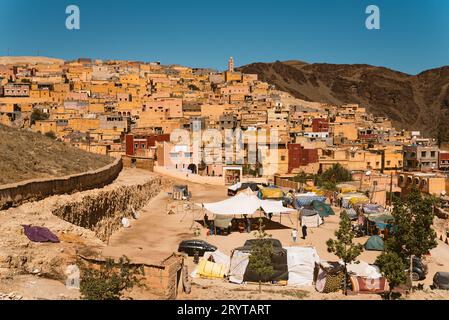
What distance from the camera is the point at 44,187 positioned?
14.5m

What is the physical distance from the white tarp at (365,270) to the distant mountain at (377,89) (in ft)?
414

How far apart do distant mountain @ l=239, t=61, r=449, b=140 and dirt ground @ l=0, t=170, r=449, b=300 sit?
116 m

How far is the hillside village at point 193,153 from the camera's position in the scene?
16797 mm

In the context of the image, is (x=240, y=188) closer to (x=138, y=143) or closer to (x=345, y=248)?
(x=138, y=143)

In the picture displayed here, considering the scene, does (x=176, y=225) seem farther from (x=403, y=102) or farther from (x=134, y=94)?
(x=403, y=102)

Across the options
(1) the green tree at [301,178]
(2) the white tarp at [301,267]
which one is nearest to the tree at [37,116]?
(1) the green tree at [301,178]

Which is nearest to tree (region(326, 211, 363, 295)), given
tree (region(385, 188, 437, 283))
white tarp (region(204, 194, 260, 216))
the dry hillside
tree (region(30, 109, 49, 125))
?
tree (region(385, 188, 437, 283))

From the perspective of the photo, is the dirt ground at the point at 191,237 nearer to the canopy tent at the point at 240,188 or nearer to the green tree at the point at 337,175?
the canopy tent at the point at 240,188

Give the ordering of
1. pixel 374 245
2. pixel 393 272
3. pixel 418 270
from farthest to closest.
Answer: pixel 374 245 < pixel 418 270 < pixel 393 272

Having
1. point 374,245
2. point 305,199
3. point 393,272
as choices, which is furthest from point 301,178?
point 393,272

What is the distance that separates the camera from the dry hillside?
655 inches

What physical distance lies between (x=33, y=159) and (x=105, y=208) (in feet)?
11.4

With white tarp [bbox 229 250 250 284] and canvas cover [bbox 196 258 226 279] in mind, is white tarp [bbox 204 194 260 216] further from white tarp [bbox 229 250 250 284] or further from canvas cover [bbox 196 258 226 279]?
canvas cover [bbox 196 258 226 279]
